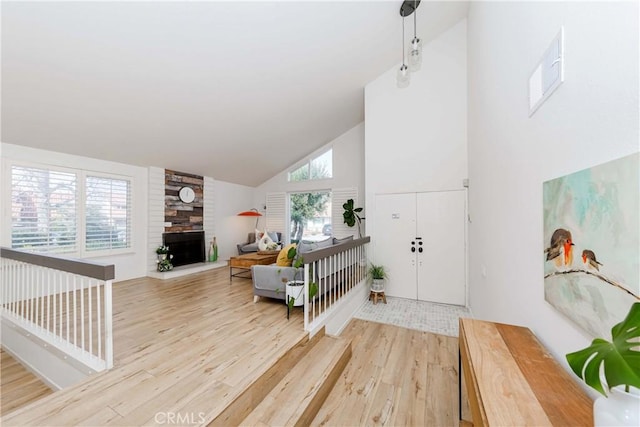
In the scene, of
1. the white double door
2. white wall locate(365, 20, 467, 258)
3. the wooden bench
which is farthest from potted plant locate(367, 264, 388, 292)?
the wooden bench

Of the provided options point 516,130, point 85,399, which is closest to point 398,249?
point 516,130

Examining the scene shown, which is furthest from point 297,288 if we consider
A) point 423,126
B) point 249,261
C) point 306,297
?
point 423,126

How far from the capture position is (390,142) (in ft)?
15.0

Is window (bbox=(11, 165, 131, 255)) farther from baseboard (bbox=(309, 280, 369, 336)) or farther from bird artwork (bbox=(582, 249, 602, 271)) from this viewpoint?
bird artwork (bbox=(582, 249, 602, 271))

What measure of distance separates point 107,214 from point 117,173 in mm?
814

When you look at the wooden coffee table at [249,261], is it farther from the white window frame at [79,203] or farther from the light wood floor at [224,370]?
the white window frame at [79,203]

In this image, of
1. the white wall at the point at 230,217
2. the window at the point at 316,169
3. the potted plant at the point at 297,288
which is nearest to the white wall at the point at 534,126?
the potted plant at the point at 297,288

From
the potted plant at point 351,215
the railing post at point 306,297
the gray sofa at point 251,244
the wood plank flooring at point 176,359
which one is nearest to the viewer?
the wood plank flooring at point 176,359

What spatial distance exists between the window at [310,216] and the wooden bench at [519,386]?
579cm

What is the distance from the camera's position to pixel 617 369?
0.55m

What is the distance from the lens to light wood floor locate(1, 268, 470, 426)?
1.63m

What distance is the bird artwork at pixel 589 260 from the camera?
92cm

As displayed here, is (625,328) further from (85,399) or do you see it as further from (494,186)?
(85,399)

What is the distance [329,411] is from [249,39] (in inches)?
156
